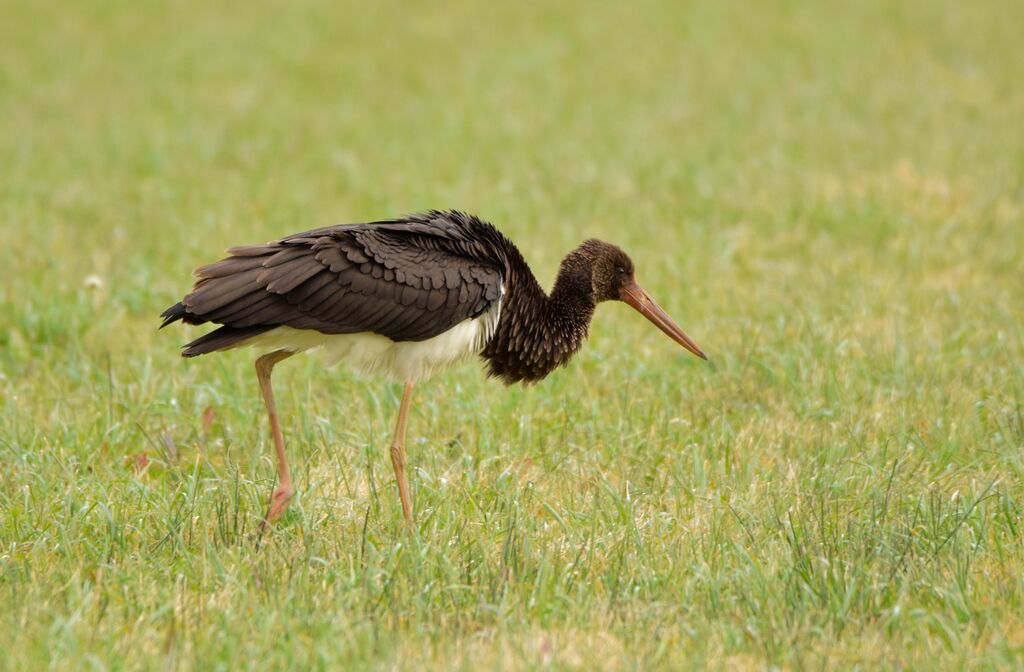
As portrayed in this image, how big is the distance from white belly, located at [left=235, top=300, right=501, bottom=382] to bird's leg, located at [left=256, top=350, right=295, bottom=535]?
0.22 feet

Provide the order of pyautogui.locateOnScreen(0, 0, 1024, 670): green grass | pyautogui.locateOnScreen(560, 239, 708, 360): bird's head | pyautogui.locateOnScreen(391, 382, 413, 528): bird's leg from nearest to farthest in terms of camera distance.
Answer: pyautogui.locateOnScreen(0, 0, 1024, 670): green grass, pyautogui.locateOnScreen(391, 382, 413, 528): bird's leg, pyautogui.locateOnScreen(560, 239, 708, 360): bird's head

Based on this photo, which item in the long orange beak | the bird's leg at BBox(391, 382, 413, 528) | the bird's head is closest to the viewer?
the bird's leg at BBox(391, 382, 413, 528)

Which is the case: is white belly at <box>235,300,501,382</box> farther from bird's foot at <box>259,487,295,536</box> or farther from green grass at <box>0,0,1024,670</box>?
bird's foot at <box>259,487,295,536</box>

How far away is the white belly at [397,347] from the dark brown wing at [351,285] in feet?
0.29

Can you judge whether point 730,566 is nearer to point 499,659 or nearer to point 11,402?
point 499,659

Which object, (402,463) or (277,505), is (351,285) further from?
(277,505)

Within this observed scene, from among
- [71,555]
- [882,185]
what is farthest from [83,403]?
[882,185]

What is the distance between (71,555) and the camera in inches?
169

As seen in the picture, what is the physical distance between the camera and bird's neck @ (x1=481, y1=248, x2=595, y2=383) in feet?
17.3

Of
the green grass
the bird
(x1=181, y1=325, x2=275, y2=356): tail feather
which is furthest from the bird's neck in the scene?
(x1=181, y1=325, x2=275, y2=356): tail feather

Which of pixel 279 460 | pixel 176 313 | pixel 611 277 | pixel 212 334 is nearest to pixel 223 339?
pixel 212 334

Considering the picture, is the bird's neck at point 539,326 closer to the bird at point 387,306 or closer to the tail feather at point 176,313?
the bird at point 387,306

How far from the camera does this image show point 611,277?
5.61 meters

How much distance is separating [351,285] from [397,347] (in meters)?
0.38
